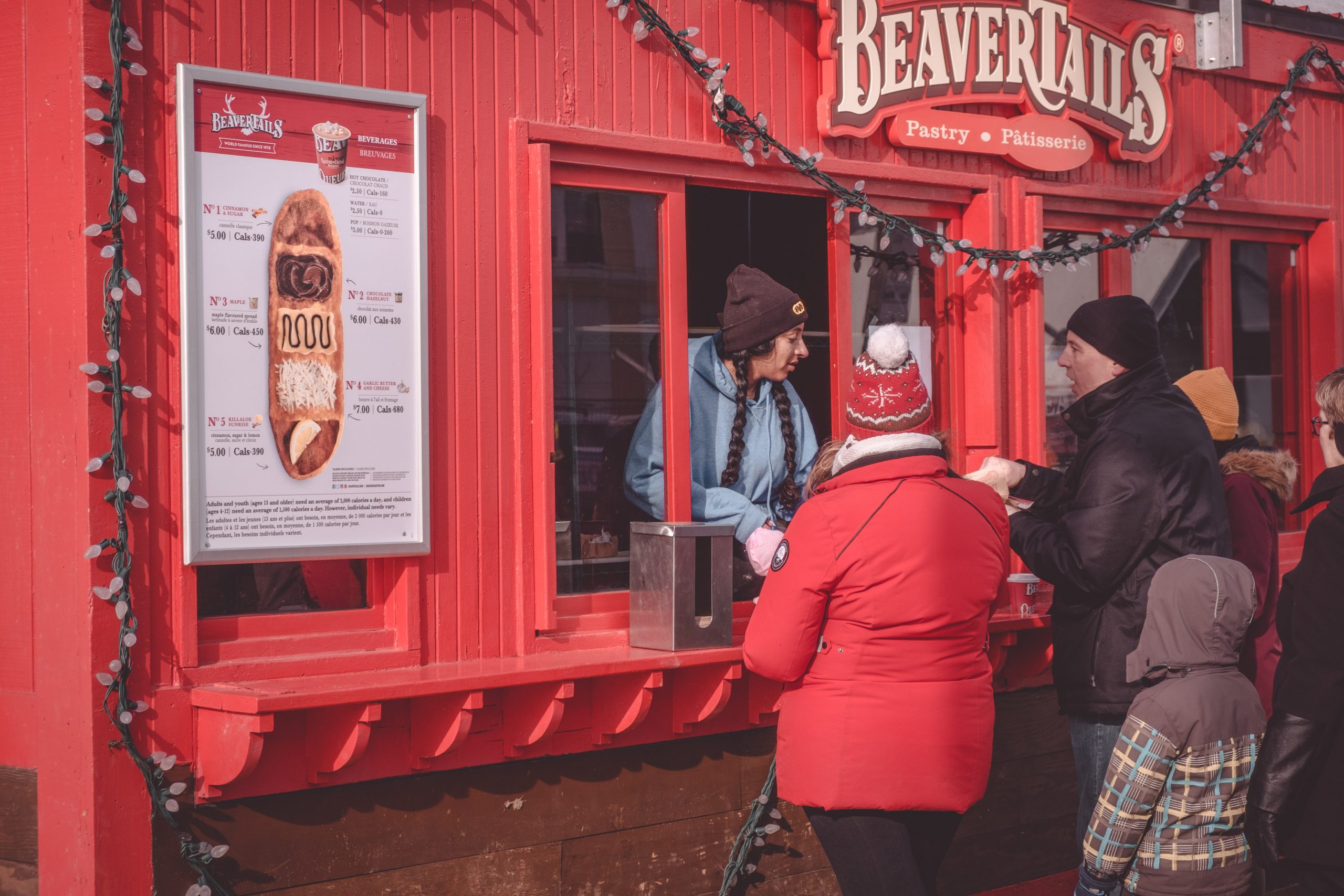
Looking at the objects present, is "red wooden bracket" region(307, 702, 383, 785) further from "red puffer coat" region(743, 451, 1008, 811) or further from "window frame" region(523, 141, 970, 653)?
"red puffer coat" region(743, 451, 1008, 811)

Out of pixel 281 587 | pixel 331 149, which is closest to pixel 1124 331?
pixel 331 149

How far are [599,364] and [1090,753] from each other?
6.65 feet

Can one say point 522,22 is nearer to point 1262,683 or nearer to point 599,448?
point 599,448

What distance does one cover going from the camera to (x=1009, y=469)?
468 centimetres

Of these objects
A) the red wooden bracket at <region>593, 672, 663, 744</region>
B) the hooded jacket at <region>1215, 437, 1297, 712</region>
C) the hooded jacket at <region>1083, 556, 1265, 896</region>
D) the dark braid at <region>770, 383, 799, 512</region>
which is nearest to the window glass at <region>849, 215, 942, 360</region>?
the dark braid at <region>770, 383, 799, 512</region>

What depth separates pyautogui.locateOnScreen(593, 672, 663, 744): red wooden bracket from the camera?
4348 millimetres

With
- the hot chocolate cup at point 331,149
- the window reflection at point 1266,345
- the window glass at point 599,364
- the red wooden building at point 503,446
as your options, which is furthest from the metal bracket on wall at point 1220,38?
the hot chocolate cup at point 331,149

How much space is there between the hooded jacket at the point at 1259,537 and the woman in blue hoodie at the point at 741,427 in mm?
1562

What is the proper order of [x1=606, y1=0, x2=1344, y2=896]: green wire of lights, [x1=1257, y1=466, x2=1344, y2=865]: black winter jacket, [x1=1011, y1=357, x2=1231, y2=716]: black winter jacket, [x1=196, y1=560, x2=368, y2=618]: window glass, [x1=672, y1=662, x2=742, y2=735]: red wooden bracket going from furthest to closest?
1. [x1=606, y1=0, x2=1344, y2=896]: green wire of lights
2. [x1=672, y1=662, x2=742, y2=735]: red wooden bracket
3. [x1=1011, y1=357, x2=1231, y2=716]: black winter jacket
4. [x1=196, y1=560, x2=368, y2=618]: window glass
5. [x1=1257, y1=466, x2=1344, y2=865]: black winter jacket

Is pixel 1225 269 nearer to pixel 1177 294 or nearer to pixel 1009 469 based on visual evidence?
pixel 1177 294

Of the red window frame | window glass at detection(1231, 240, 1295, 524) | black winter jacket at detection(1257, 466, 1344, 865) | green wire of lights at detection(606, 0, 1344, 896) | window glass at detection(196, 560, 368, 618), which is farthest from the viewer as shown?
window glass at detection(1231, 240, 1295, 524)

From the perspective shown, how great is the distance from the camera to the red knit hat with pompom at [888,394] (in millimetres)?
3662

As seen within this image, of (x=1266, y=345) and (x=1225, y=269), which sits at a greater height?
(x=1225, y=269)

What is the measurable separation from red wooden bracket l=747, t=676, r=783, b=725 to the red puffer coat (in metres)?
1.16
